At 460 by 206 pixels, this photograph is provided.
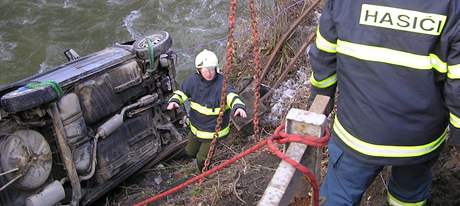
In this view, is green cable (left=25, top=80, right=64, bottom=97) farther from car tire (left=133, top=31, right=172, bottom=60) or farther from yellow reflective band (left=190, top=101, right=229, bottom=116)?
yellow reflective band (left=190, top=101, right=229, bottom=116)

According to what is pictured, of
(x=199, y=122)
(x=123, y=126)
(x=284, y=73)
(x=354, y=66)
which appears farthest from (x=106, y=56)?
(x=354, y=66)

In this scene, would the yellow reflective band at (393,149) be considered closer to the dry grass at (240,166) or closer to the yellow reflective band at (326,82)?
the yellow reflective band at (326,82)

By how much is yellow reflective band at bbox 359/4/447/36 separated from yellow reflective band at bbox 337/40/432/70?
107 mm

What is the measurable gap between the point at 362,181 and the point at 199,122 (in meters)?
2.69

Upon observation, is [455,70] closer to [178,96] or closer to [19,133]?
[178,96]

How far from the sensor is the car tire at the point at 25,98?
13.5 ft

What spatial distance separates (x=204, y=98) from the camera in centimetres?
491

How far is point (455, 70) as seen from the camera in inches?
83.6

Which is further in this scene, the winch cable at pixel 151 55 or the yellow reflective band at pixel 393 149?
the winch cable at pixel 151 55

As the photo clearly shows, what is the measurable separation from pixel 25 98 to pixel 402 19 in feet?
10.5

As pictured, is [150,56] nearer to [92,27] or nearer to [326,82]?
[326,82]

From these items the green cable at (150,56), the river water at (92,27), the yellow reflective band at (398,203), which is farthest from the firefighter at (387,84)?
the river water at (92,27)

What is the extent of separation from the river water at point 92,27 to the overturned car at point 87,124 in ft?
11.6


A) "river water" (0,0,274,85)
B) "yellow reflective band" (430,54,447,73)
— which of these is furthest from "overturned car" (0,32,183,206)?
"river water" (0,0,274,85)
